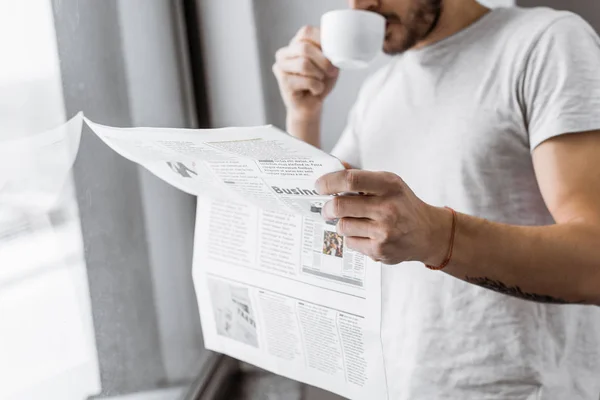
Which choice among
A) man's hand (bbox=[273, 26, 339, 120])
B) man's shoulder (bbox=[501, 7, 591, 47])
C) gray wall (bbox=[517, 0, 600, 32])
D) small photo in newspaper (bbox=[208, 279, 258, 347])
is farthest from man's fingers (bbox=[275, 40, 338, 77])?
gray wall (bbox=[517, 0, 600, 32])

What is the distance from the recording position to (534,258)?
0.66 meters

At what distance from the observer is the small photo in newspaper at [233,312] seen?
81cm

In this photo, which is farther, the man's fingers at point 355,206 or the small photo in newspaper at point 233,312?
the small photo in newspaper at point 233,312

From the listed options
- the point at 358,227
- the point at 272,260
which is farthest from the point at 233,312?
the point at 358,227

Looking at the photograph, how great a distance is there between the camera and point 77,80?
876 millimetres

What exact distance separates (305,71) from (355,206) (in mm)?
443

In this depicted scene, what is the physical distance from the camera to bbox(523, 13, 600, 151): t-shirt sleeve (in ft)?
2.35

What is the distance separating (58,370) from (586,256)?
0.70m

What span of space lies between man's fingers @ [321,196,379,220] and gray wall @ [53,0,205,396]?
0.48 metres

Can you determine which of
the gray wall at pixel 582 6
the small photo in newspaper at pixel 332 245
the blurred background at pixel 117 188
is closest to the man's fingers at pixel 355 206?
the small photo in newspaper at pixel 332 245

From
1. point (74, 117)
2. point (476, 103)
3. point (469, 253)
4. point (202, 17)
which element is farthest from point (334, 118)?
point (469, 253)

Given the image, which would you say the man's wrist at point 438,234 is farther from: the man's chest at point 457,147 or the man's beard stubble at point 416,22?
the man's beard stubble at point 416,22

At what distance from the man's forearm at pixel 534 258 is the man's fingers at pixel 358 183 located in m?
0.13

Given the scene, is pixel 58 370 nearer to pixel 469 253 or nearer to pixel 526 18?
pixel 469 253
